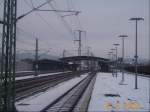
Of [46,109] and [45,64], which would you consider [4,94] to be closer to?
[46,109]

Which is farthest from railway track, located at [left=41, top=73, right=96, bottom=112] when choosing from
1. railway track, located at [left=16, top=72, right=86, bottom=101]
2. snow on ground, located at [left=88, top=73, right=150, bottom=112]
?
railway track, located at [left=16, top=72, right=86, bottom=101]

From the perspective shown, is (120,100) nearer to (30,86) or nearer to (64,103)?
(64,103)

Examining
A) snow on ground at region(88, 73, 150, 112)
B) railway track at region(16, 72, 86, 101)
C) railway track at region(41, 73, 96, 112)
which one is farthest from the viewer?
railway track at region(16, 72, 86, 101)

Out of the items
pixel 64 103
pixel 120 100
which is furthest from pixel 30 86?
pixel 64 103

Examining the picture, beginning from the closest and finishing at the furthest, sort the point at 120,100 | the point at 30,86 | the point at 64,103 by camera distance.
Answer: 1. the point at 64,103
2. the point at 120,100
3. the point at 30,86

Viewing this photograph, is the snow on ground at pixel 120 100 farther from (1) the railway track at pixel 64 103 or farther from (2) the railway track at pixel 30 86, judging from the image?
(2) the railway track at pixel 30 86

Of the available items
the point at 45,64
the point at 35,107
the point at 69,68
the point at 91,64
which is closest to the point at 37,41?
the point at 35,107

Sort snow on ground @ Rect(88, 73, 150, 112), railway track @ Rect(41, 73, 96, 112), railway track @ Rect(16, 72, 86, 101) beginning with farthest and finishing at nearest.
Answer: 1. railway track @ Rect(16, 72, 86, 101)
2. snow on ground @ Rect(88, 73, 150, 112)
3. railway track @ Rect(41, 73, 96, 112)

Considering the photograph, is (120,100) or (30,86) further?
(30,86)

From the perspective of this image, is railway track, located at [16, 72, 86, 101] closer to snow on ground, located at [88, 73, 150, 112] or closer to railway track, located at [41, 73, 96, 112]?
railway track, located at [41, 73, 96, 112]

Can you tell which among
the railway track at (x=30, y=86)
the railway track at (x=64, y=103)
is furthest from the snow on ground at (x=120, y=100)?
the railway track at (x=30, y=86)

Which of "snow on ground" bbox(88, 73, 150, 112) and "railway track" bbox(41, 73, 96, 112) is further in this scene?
"snow on ground" bbox(88, 73, 150, 112)

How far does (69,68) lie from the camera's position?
518ft

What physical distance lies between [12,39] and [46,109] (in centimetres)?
473
